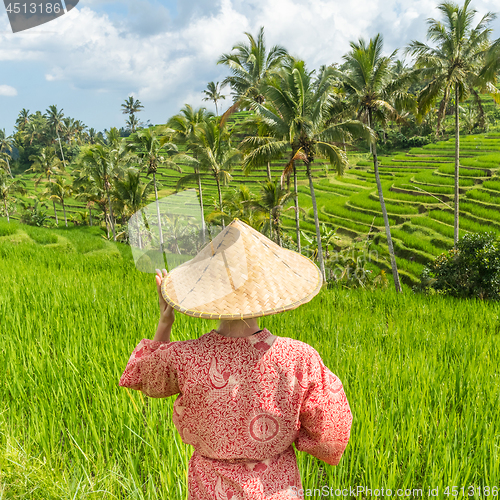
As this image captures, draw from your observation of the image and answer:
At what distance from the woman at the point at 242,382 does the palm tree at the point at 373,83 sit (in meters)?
13.1

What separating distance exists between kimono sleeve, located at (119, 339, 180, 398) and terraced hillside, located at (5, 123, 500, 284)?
16865 mm

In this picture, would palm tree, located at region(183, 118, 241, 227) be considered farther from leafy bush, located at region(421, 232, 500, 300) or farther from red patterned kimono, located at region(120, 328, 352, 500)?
red patterned kimono, located at region(120, 328, 352, 500)

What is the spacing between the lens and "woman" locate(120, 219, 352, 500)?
3.05 ft

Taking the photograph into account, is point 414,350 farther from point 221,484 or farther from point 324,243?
point 324,243

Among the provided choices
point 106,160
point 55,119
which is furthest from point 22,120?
point 106,160

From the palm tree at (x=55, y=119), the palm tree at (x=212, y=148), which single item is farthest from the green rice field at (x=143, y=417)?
the palm tree at (x=55, y=119)

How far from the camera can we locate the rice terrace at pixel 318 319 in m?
1.57

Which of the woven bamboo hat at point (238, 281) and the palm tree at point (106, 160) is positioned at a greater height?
the palm tree at point (106, 160)

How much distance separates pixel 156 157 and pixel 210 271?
19599mm

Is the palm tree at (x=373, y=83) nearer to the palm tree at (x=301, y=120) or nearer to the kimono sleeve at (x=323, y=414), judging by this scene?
the palm tree at (x=301, y=120)

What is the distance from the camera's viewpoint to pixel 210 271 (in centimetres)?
101

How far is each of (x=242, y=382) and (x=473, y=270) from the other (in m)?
10.3

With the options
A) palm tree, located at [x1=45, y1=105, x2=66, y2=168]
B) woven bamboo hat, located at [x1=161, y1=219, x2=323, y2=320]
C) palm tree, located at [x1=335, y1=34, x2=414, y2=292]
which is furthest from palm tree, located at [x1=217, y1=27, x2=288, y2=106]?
palm tree, located at [x1=45, y1=105, x2=66, y2=168]

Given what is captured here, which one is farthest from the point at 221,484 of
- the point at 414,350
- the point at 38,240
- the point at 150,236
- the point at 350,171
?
the point at 350,171
